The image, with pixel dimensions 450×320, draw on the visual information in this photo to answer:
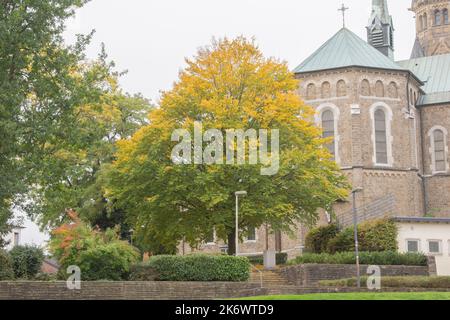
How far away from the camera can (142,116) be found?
54219 mm

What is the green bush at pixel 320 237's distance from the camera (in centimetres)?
4981

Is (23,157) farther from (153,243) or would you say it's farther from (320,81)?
(320,81)

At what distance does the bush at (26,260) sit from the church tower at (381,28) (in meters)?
42.5

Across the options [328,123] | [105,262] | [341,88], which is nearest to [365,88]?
[341,88]

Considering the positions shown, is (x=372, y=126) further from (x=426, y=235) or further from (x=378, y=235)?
(x=378, y=235)

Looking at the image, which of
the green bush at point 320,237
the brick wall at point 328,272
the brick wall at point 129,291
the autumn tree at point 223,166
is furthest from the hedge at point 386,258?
the brick wall at point 129,291

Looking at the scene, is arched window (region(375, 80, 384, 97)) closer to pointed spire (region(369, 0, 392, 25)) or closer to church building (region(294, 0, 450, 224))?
church building (region(294, 0, 450, 224))

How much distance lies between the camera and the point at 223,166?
135 feet

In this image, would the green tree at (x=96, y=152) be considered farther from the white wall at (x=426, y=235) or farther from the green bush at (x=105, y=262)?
the white wall at (x=426, y=235)

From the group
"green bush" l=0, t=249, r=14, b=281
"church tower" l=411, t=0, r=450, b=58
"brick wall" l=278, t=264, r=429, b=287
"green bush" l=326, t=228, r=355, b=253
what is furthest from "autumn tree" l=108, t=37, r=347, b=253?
"church tower" l=411, t=0, r=450, b=58

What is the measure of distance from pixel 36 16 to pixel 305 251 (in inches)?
1064

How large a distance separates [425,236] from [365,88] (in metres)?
13.0
